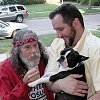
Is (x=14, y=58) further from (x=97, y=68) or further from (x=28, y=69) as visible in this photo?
(x=97, y=68)

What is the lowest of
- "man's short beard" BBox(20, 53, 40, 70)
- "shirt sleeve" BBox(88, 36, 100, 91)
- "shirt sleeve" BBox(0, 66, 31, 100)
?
"shirt sleeve" BBox(0, 66, 31, 100)

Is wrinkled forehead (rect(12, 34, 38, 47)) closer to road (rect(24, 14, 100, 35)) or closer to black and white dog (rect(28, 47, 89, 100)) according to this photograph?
black and white dog (rect(28, 47, 89, 100))

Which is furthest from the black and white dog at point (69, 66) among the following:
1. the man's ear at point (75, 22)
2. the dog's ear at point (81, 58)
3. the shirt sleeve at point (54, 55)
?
the man's ear at point (75, 22)

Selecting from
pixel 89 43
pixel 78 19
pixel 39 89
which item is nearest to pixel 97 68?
pixel 89 43

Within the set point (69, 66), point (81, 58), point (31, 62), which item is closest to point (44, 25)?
point (31, 62)

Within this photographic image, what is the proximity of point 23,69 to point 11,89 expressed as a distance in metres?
0.26

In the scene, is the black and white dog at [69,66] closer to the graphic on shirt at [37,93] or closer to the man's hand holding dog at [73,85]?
A: the man's hand holding dog at [73,85]

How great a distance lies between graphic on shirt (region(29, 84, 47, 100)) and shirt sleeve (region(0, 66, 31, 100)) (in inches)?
3.3

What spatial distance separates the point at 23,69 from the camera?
3.29 m

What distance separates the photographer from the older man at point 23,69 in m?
3.06

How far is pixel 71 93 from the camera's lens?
2857 mm

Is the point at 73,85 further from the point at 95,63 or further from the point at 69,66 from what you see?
the point at 95,63

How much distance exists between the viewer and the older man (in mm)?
3059

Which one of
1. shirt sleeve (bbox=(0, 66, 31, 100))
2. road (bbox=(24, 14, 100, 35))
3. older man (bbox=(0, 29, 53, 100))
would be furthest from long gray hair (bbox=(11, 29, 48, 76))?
road (bbox=(24, 14, 100, 35))
